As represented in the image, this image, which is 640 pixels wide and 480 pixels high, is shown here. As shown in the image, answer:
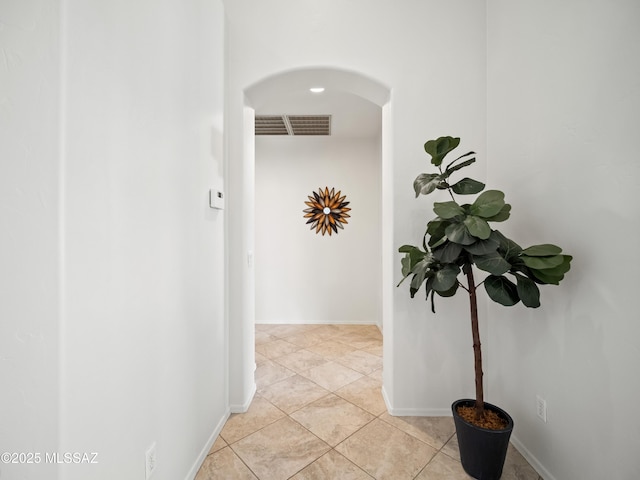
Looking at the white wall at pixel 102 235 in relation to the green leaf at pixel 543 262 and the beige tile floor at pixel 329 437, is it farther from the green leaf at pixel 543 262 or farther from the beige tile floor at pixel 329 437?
the green leaf at pixel 543 262

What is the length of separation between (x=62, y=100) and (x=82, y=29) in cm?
23

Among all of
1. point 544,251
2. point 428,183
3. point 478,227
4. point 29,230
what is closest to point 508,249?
point 544,251

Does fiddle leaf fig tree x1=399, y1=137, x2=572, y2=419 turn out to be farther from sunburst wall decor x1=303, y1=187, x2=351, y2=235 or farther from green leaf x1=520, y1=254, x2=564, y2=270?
sunburst wall decor x1=303, y1=187, x2=351, y2=235

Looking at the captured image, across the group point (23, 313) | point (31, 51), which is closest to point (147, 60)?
point (31, 51)

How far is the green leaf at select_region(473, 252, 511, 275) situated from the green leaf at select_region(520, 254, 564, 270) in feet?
0.25

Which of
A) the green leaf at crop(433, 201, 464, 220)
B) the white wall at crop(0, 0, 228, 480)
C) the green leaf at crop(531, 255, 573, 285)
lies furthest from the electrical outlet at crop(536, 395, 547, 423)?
the white wall at crop(0, 0, 228, 480)

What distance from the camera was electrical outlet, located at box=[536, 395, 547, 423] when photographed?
1414mm

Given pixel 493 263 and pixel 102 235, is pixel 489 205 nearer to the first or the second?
pixel 493 263

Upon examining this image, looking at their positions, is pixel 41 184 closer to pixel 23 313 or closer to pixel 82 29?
pixel 23 313

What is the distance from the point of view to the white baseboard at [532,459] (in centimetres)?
139

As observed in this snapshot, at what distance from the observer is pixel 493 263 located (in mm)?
1246

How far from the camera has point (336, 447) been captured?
162cm

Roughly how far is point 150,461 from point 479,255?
62.8 inches

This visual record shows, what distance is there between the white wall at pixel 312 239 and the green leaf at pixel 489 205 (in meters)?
2.72
